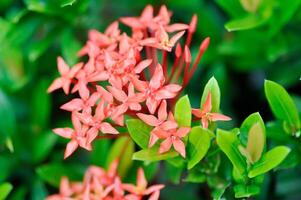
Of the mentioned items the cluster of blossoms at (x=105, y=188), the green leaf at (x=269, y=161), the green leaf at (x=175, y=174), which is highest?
the green leaf at (x=269, y=161)

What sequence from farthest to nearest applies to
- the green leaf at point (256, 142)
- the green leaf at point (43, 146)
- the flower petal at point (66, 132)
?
1. the green leaf at point (43, 146)
2. the flower petal at point (66, 132)
3. the green leaf at point (256, 142)

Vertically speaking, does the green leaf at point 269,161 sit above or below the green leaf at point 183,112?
below

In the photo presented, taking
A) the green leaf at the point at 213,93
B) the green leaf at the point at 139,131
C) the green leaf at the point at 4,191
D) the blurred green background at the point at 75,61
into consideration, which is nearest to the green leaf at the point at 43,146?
the blurred green background at the point at 75,61

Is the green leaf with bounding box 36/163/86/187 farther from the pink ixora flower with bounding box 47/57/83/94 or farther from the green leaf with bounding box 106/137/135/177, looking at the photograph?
the pink ixora flower with bounding box 47/57/83/94

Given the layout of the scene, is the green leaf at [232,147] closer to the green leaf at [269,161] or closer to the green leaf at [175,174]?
the green leaf at [269,161]

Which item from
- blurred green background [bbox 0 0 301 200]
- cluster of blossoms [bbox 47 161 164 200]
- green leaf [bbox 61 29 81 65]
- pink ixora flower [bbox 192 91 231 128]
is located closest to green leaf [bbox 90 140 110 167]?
blurred green background [bbox 0 0 301 200]

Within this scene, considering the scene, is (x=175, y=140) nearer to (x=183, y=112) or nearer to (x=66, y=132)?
(x=183, y=112)

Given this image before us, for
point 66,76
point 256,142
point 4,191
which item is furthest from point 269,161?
point 4,191
